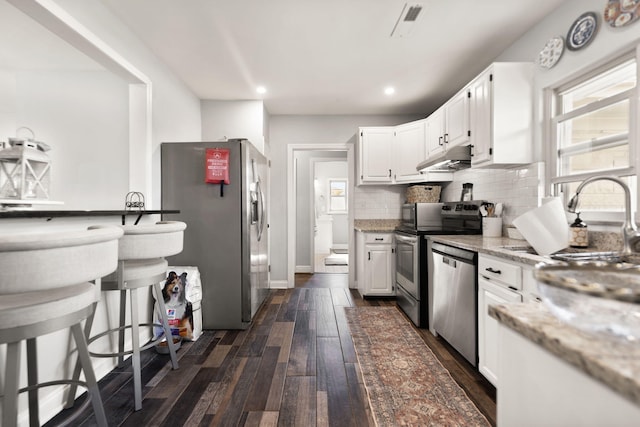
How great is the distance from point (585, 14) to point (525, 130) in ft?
2.53

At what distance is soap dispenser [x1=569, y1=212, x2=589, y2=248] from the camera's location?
190cm

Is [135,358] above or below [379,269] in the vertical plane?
below

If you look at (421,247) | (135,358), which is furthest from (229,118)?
(135,358)

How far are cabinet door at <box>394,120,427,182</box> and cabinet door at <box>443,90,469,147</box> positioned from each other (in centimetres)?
64

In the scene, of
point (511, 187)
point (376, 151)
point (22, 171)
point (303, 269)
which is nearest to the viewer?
point (22, 171)

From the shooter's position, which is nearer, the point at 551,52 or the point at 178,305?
the point at 551,52

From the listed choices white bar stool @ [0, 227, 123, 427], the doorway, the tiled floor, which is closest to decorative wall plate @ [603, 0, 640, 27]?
white bar stool @ [0, 227, 123, 427]

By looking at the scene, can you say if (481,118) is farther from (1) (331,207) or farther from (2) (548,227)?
(1) (331,207)

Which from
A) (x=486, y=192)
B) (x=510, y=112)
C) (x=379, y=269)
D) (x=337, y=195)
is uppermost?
(x=510, y=112)

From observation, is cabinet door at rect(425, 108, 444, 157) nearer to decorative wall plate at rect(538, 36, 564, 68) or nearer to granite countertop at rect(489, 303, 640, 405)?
decorative wall plate at rect(538, 36, 564, 68)

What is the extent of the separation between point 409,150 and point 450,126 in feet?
2.90

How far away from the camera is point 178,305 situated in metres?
2.61

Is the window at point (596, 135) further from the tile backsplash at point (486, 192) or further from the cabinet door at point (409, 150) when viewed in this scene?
the cabinet door at point (409, 150)

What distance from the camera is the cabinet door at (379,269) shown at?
3.91 metres
